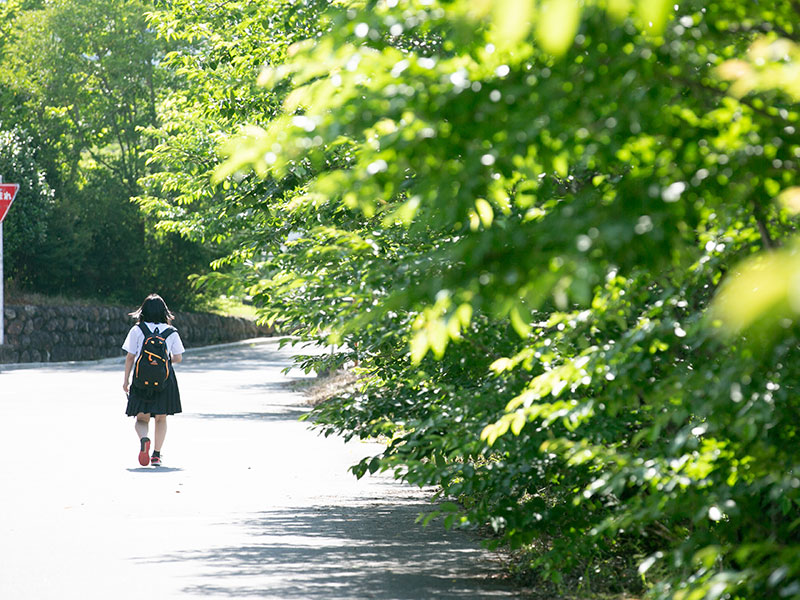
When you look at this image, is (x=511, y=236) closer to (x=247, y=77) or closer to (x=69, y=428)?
(x=247, y=77)

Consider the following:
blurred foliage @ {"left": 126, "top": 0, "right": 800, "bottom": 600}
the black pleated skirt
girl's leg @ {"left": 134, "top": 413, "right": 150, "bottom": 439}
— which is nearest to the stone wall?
girl's leg @ {"left": 134, "top": 413, "right": 150, "bottom": 439}

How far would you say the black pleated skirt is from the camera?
42.7 ft

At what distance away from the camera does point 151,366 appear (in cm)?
1296

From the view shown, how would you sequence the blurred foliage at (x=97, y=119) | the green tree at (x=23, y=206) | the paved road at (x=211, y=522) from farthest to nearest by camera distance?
the blurred foliage at (x=97, y=119)
the green tree at (x=23, y=206)
the paved road at (x=211, y=522)

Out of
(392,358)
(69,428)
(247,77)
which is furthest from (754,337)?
(69,428)

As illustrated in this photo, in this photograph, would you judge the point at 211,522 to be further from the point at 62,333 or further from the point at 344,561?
the point at 62,333

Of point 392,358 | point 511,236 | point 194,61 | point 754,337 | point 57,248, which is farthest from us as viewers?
point 57,248

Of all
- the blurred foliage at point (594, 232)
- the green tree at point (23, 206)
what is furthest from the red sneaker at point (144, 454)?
the green tree at point (23, 206)

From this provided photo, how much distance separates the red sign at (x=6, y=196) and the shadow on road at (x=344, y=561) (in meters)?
27.2

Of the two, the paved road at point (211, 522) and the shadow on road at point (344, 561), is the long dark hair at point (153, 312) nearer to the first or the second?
the paved road at point (211, 522)

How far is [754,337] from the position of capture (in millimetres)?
4074

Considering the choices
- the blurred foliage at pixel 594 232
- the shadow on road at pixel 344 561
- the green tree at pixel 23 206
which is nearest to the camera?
the blurred foliage at pixel 594 232

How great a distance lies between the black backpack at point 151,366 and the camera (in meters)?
12.9

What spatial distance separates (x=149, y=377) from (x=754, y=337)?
971 cm
